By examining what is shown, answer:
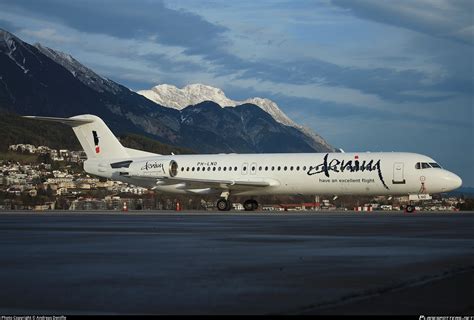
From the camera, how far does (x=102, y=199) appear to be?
8500 cm

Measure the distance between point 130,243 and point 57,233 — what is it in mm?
5023

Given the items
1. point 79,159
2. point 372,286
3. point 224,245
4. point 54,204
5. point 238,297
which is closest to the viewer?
point 238,297

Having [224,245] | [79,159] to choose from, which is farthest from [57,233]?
[79,159]

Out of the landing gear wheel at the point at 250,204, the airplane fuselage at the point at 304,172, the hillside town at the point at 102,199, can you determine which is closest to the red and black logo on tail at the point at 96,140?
the airplane fuselage at the point at 304,172

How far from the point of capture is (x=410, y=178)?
161 feet

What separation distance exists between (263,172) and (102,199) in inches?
1359

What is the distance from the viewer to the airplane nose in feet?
160

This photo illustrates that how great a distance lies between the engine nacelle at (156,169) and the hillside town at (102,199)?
9.06 ft

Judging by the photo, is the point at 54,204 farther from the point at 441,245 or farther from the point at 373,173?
the point at 441,245

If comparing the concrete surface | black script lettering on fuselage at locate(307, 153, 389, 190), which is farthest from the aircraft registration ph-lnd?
the concrete surface

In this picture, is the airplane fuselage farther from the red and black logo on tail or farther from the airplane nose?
the red and black logo on tail

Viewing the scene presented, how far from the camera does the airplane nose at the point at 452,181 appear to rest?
48.7 metres

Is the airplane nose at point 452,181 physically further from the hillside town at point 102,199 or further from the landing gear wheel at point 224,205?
the landing gear wheel at point 224,205

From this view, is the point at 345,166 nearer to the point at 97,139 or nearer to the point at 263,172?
the point at 263,172
